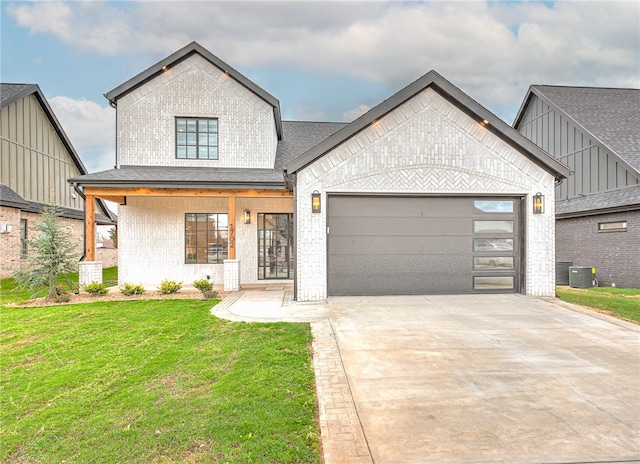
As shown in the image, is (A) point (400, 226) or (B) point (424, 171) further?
(A) point (400, 226)

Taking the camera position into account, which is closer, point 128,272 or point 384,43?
point 128,272

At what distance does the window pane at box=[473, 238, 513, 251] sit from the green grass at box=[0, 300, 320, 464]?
546 cm

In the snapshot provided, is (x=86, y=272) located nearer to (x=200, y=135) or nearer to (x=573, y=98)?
(x=200, y=135)

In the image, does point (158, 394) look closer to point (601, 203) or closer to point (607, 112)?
point (601, 203)

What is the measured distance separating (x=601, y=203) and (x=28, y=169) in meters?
26.2

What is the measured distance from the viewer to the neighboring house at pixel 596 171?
476 inches

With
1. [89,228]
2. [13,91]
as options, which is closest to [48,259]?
[89,228]

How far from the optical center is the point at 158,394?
3.36m

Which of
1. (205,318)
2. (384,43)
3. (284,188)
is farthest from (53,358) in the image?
(384,43)

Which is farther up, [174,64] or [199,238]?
[174,64]

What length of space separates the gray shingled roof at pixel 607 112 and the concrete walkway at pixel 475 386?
1169 cm

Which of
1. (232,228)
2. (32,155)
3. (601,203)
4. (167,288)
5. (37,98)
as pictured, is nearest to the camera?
(167,288)

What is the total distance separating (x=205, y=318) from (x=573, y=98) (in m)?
21.1

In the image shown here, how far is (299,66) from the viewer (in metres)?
27.1
